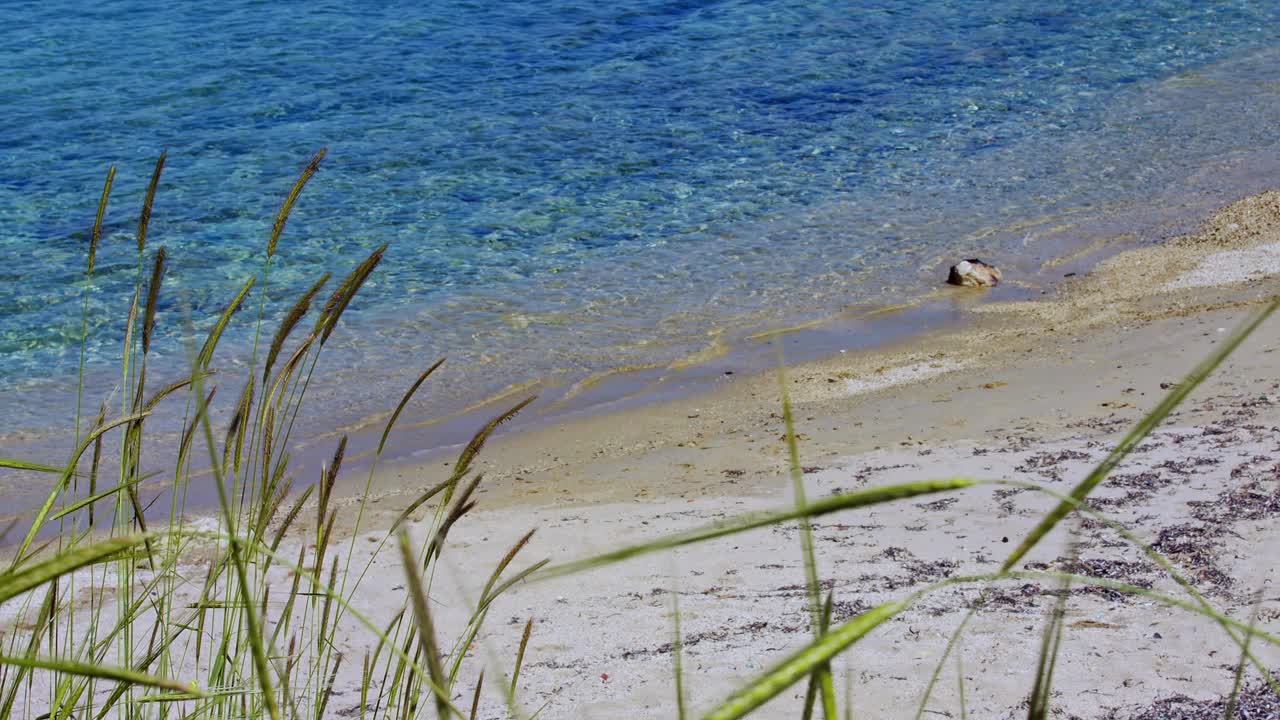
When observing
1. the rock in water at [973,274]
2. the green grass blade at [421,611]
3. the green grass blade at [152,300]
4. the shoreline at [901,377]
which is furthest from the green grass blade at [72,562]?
the rock in water at [973,274]

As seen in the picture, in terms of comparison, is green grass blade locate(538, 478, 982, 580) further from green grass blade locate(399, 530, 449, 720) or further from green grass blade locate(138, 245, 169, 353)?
green grass blade locate(138, 245, 169, 353)

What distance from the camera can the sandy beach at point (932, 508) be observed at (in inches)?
142

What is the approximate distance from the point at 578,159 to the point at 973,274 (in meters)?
4.91

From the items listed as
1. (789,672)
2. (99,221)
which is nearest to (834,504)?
(789,672)

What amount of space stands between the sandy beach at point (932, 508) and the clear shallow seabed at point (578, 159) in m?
1.17

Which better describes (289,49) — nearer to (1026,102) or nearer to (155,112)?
(155,112)

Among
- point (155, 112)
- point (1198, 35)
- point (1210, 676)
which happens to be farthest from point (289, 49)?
point (1210, 676)

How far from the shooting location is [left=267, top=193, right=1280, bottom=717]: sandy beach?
11.9ft

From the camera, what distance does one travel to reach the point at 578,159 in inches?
488

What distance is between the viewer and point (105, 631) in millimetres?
4359

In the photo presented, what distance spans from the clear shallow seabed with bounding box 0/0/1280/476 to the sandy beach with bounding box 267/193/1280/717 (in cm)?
117

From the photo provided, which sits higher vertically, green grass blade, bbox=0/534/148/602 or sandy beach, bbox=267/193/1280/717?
green grass blade, bbox=0/534/148/602

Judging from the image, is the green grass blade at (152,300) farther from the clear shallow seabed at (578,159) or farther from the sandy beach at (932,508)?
the clear shallow seabed at (578,159)

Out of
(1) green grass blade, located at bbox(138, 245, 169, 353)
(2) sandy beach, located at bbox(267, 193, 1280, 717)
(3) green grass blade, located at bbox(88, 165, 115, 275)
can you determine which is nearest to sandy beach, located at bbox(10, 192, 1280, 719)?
(2) sandy beach, located at bbox(267, 193, 1280, 717)
